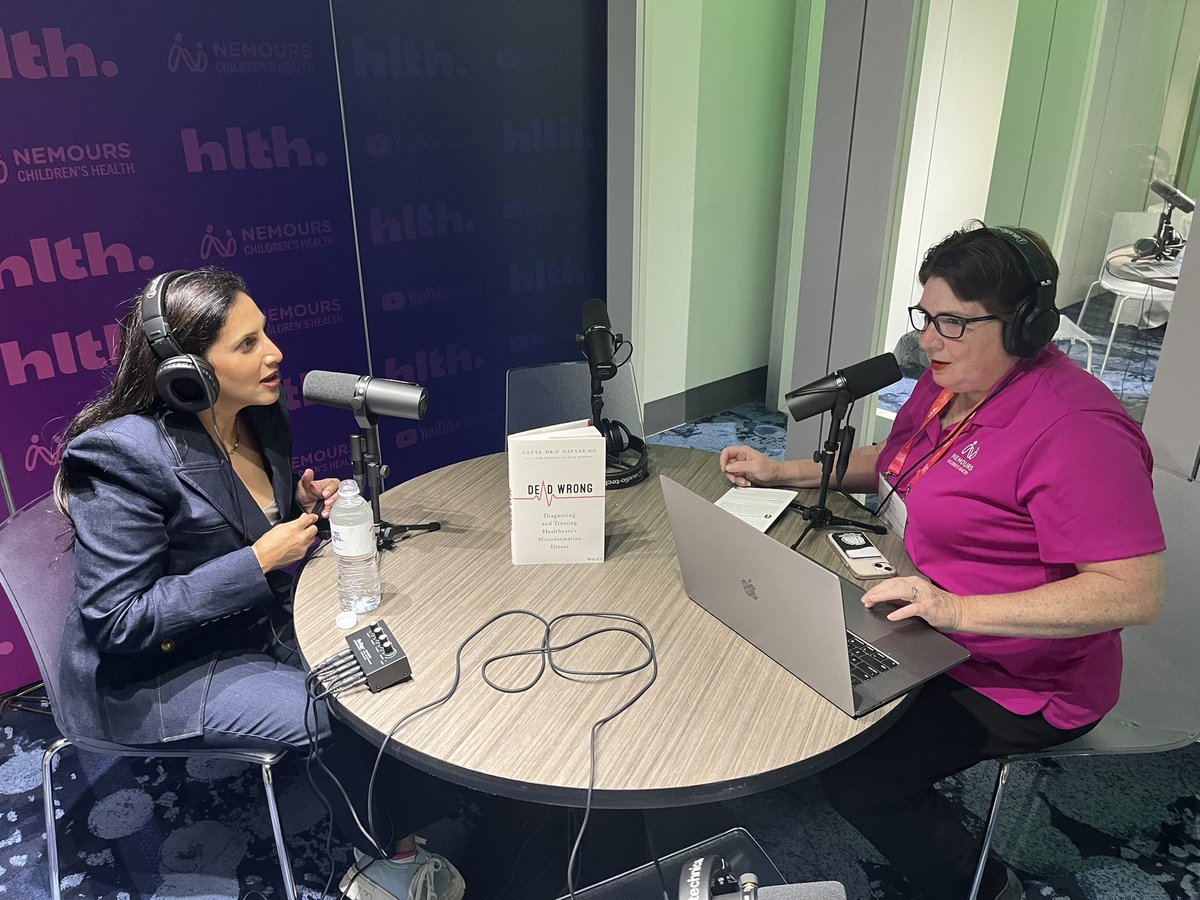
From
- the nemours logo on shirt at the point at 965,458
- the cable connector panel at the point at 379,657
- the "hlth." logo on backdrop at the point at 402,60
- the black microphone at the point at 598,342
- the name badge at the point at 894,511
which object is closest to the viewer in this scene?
the cable connector panel at the point at 379,657

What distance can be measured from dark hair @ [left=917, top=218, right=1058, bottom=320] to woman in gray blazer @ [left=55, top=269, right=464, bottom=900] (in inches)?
54.7

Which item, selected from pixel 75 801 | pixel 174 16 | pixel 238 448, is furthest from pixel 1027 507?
pixel 174 16

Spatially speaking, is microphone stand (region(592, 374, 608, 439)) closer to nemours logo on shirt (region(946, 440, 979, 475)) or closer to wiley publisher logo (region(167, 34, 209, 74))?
nemours logo on shirt (region(946, 440, 979, 475))

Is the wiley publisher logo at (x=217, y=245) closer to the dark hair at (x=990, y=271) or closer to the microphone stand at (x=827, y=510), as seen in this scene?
the microphone stand at (x=827, y=510)

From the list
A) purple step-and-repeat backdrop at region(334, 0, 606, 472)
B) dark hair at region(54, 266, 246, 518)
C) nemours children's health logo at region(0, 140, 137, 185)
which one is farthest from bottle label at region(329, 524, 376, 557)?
purple step-and-repeat backdrop at region(334, 0, 606, 472)

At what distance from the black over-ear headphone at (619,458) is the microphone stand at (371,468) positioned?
0.49m

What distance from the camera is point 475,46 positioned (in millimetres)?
3336

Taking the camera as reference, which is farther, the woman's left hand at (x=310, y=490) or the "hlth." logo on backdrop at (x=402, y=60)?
the "hlth." logo on backdrop at (x=402, y=60)

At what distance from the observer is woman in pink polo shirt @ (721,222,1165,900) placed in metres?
1.53

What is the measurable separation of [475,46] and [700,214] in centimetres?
128

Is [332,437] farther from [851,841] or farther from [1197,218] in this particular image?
[1197,218]

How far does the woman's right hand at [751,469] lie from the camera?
218cm

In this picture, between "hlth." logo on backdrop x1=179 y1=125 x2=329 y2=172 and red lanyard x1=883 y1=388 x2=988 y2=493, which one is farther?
"hlth." logo on backdrop x1=179 y1=125 x2=329 y2=172

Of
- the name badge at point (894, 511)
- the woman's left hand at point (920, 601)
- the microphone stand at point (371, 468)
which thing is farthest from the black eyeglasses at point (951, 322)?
the microphone stand at point (371, 468)
